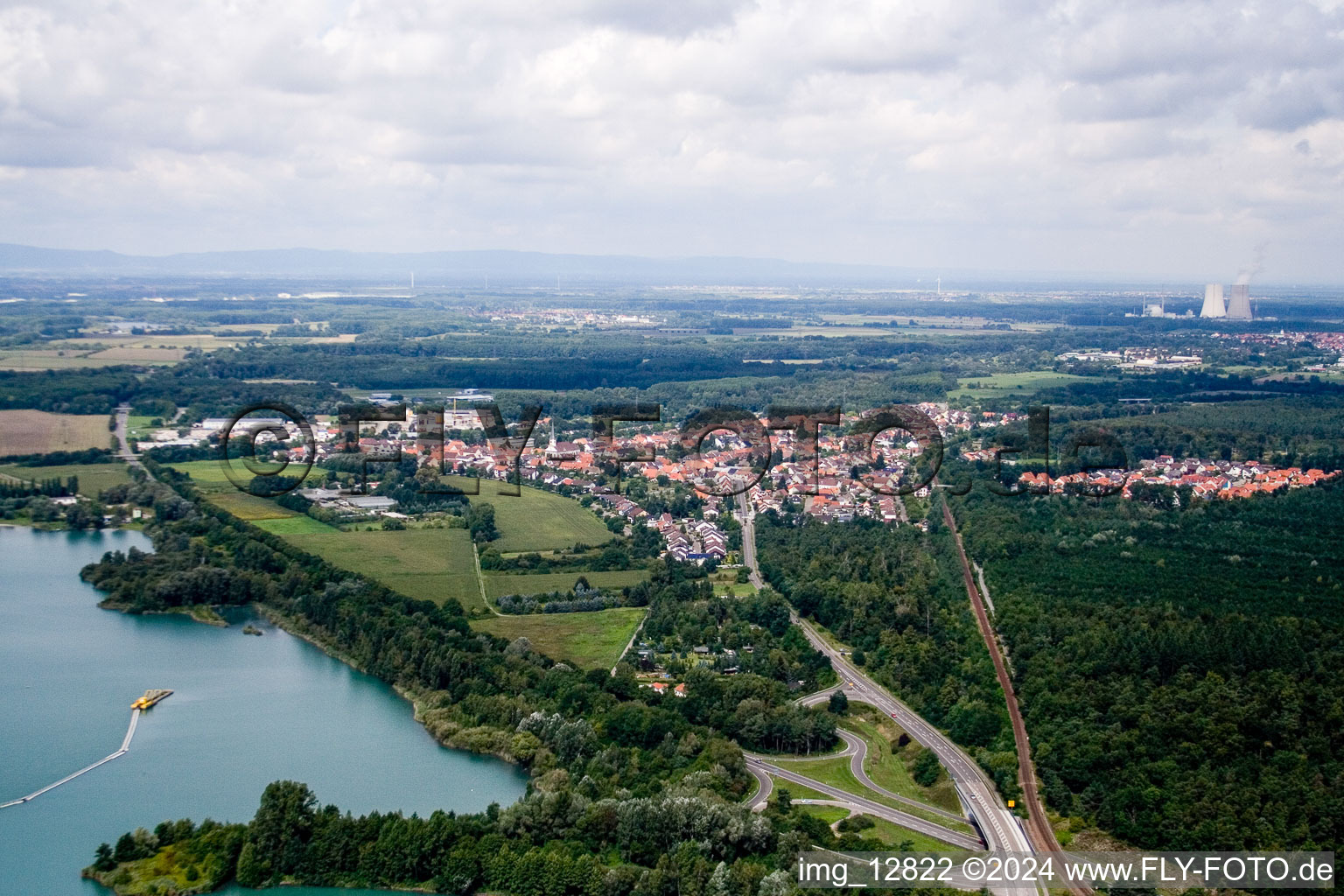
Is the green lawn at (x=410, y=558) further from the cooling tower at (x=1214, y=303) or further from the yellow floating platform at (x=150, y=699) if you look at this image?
the cooling tower at (x=1214, y=303)

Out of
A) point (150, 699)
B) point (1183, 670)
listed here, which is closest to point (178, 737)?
point (150, 699)

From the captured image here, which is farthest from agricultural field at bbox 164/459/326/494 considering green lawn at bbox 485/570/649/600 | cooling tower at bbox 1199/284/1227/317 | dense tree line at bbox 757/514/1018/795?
cooling tower at bbox 1199/284/1227/317

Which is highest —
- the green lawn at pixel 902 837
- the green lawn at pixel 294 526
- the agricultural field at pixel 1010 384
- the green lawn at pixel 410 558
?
the agricultural field at pixel 1010 384

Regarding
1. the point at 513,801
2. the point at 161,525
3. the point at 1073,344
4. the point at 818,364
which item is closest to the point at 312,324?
the point at 818,364

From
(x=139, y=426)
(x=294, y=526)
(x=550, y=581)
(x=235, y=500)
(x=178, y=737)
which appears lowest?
(x=178, y=737)

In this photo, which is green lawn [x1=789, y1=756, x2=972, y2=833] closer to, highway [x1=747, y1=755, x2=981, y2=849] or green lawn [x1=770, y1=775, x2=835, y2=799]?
highway [x1=747, y1=755, x2=981, y2=849]

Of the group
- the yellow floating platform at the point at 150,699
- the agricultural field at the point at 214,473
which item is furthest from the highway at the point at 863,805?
the agricultural field at the point at 214,473

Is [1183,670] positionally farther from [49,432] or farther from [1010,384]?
[1010,384]
